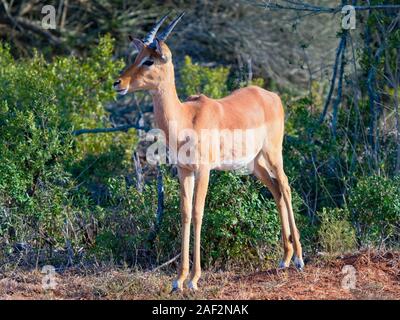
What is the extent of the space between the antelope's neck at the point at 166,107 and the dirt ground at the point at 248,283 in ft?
4.60

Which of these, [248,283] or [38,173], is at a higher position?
[38,173]

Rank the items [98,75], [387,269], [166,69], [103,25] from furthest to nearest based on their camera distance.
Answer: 1. [103,25]
2. [98,75]
3. [387,269]
4. [166,69]

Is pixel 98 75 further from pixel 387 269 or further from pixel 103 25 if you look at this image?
pixel 387 269

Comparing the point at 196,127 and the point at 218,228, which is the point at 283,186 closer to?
the point at 218,228

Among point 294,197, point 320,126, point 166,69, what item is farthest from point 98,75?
point 166,69

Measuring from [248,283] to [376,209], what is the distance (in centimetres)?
212

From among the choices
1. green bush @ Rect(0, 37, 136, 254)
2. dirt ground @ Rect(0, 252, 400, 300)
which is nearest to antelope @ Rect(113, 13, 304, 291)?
dirt ground @ Rect(0, 252, 400, 300)

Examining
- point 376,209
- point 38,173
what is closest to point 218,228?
point 376,209

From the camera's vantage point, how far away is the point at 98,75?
43.5 feet

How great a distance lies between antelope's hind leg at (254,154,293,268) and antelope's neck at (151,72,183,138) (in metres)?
1.22

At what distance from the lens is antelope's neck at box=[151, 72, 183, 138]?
25.7ft

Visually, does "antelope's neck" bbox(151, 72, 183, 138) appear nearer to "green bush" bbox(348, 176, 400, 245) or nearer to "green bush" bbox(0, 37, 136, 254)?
"green bush" bbox(0, 37, 136, 254)

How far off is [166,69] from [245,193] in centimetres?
206

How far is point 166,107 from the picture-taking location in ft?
25.7
